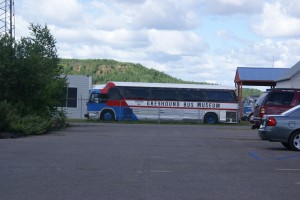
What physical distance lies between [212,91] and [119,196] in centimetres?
3818

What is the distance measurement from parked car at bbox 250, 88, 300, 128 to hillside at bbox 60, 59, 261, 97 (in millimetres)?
62931

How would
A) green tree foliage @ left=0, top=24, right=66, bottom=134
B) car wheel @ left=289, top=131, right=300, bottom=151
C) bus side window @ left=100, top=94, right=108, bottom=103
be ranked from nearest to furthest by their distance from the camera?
car wheel @ left=289, top=131, right=300, bottom=151 → green tree foliage @ left=0, top=24, right=66, bottom=134 → bus side window @ left=100, top=94, right=108, bottom=103

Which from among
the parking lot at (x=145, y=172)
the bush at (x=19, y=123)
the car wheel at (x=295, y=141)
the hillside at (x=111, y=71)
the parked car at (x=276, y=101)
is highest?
the hillside at (x=111, y=71)

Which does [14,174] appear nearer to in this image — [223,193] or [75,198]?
[75,198]

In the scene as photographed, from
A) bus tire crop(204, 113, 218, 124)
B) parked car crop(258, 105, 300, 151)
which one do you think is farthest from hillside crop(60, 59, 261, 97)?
parked car crop(258, 105, 300, 151)

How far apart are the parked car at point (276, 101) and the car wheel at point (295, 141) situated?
23.2ft

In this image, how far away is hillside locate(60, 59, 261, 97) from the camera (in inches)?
3676

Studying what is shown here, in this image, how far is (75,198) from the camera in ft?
35.2

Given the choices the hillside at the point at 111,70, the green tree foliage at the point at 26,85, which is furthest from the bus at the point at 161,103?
the hillside at the point at 111,70

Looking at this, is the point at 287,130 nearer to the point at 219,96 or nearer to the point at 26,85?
the point at 26,85

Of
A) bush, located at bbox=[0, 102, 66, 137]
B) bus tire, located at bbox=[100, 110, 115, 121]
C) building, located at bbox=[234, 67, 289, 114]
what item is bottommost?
bush, located at bbox=[0, 102, 66, 137]

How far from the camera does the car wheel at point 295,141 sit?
66.8 ft

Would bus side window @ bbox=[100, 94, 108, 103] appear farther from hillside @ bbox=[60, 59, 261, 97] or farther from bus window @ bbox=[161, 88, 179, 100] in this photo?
hillside @ bbox=[60, 59, 261, 97]

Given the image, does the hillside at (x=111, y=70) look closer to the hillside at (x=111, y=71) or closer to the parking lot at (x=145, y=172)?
the hillside at (x=111, y=71)
